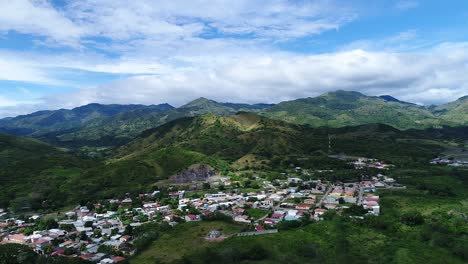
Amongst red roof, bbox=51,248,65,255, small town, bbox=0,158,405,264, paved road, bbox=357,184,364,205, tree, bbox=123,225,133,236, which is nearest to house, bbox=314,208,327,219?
small town, bbox=0,158,405,264

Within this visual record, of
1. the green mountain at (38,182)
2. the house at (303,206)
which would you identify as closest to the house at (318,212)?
the house at (303,206)

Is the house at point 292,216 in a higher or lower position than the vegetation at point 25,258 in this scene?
lower

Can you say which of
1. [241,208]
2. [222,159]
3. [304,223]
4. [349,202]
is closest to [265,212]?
[241,208]

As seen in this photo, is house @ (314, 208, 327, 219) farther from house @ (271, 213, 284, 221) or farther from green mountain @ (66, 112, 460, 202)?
green mountain @ (66, 112, 460, 202)

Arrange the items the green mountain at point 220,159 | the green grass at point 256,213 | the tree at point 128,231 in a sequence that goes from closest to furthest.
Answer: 1. the tree at point 128,231
2. the green grass at point 256,213
3. the green mountain at point 220,159

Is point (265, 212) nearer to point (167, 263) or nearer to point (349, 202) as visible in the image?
point (349, 202)

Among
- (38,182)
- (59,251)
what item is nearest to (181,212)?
(59,251)

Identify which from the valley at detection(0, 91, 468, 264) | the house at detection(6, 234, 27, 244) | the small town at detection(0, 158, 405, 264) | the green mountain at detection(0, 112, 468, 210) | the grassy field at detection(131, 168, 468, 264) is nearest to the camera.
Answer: the grassy field at detection(131, 168, 468, 264)

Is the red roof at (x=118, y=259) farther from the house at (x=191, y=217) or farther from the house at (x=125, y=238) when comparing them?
the house at (x=191, y=217)
